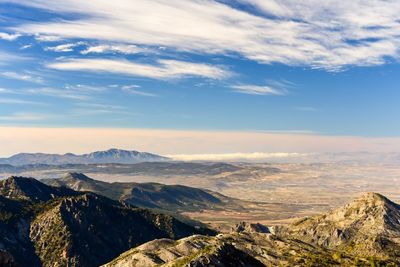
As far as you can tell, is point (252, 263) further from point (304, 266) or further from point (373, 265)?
point (373, 265)

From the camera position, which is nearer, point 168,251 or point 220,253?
point 220,253

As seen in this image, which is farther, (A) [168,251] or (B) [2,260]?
(A) [168,251]

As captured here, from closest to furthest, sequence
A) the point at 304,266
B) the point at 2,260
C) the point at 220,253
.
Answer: the point at 2,260 → the point at 220,253 → the point at 304,266

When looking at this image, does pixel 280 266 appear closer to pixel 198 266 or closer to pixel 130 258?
pixel 130 258

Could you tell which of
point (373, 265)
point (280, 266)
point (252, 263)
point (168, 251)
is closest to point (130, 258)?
point (168, 251)

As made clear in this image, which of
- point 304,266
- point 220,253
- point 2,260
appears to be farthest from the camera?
point 304,266

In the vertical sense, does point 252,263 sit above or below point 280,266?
above

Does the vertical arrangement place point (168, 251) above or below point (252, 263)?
below

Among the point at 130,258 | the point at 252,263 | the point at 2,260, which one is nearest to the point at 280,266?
the point at 130,258
